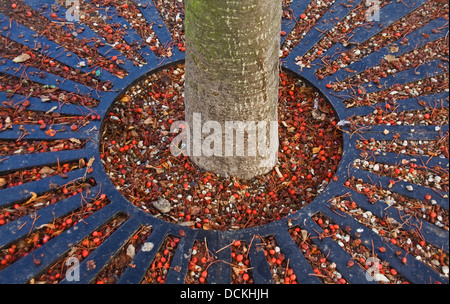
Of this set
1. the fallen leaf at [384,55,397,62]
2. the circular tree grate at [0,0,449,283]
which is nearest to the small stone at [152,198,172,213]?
the circular tree grate at [0,0,449,283]

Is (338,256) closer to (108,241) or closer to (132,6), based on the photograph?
(108,241)

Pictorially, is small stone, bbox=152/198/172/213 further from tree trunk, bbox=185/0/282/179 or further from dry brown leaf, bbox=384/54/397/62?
dry brown leaf, bbox=384/54/397/62

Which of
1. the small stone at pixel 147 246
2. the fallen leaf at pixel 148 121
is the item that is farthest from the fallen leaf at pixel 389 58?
the small stone at pixel 147 246

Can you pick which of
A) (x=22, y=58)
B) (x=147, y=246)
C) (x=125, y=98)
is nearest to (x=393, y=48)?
(x=125, y=98)

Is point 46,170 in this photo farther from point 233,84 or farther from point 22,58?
point 233,84

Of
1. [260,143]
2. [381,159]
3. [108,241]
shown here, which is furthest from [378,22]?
[108,241]
